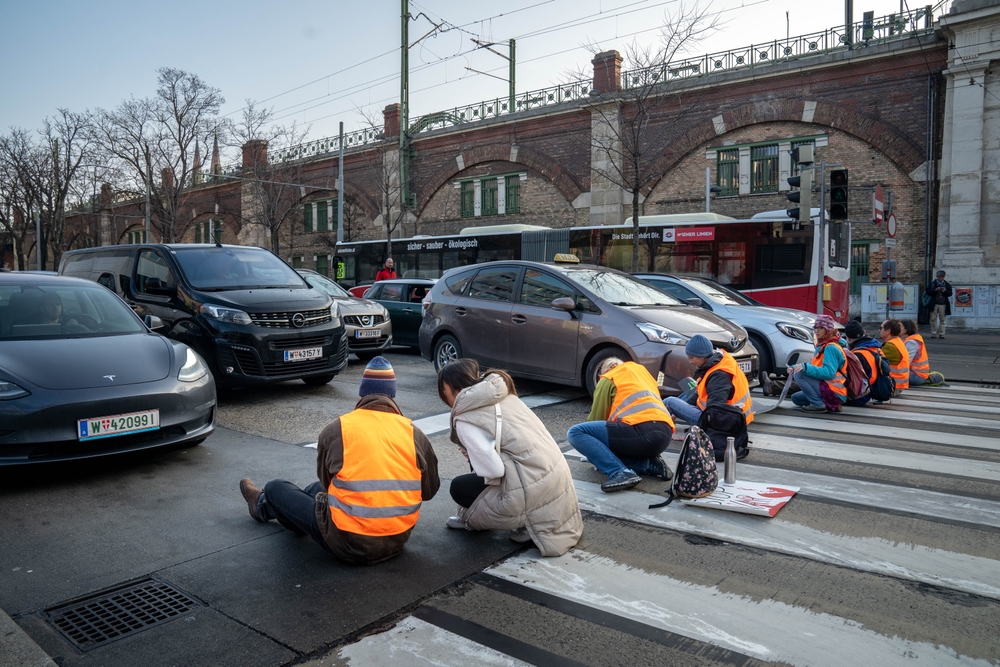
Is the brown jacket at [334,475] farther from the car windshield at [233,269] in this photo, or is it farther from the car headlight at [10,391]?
the car windshield at [233,269]

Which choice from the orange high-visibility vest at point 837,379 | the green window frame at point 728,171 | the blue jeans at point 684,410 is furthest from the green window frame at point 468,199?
the blue jeans at point 684,410

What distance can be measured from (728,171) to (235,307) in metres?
21.9

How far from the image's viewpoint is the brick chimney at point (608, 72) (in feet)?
98.6

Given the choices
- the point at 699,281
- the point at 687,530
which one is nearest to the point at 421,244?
the point at 699,281

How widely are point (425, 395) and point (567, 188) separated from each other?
2263 centimetres

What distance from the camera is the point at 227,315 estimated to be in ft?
28.8

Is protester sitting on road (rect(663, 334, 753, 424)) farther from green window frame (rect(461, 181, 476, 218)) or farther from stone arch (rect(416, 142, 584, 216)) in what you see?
green window frame (rect(461, 181, 476, 218))

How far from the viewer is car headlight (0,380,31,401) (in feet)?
16.8

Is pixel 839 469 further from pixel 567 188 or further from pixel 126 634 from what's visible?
pixel 567 188

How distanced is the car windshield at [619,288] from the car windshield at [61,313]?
4.87m

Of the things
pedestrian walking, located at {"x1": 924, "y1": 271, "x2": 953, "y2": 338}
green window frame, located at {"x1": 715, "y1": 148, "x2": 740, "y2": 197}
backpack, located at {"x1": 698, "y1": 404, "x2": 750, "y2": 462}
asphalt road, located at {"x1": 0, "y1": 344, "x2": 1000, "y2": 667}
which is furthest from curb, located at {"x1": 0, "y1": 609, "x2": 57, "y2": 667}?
green window frame, located at {"x1": 715, "y1": 148, "x2": 740, "y2": 197}

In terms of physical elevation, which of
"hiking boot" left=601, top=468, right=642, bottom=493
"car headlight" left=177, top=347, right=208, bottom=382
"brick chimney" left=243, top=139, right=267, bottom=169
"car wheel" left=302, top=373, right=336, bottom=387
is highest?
"brick chimney" left=243, top=139, right=267, bottom=169

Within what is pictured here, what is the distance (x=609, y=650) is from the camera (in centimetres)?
304

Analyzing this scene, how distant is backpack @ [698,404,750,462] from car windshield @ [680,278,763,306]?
5585 millimetres
